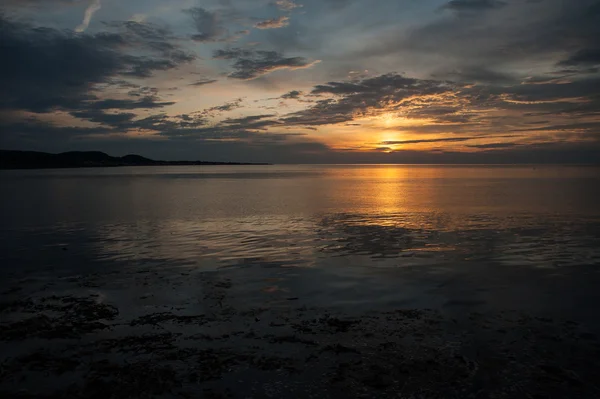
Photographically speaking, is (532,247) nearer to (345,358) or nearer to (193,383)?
(345,358)

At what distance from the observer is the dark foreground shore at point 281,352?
31.6 ft

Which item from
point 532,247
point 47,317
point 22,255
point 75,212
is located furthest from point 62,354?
point 75,212

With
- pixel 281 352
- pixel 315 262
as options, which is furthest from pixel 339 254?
pixel 281 352

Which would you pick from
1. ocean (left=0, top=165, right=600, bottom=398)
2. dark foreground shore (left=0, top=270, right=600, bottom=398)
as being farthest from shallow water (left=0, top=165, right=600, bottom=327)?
dark foreground shore (left=0, top=270, right=600, bottom=398)

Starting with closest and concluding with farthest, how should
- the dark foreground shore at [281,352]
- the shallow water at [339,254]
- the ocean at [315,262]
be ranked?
the dark foreground shore at [281,352]
the ocean at [315,262]
the shallow water at [339,254]

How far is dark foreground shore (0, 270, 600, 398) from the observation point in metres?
9.62

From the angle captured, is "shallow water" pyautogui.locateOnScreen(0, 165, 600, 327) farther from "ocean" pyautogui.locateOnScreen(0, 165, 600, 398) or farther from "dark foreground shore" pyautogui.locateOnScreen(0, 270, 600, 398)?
"dark foreground shore" pyautogui.locateOnScreen(0, 270, 600, 398)

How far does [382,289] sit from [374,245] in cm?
959

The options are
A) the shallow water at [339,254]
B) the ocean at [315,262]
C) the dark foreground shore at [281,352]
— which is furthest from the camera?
the shallow water at [339,254]

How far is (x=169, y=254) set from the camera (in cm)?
2475

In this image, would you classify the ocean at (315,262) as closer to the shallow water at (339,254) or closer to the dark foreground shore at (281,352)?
the shallow water at (339,254)

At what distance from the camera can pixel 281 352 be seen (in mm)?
11445

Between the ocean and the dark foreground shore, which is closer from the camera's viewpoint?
the dark foreground shore

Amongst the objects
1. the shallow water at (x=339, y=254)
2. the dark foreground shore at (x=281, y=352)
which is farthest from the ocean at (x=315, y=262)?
the dark foreground shore at (x=281, y=352)
